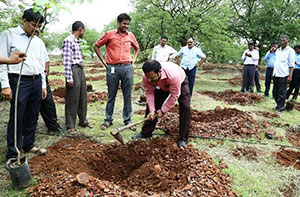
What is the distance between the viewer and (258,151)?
11.4 ft

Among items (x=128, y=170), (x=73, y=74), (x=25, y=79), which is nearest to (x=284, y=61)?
(x=128, y=170)

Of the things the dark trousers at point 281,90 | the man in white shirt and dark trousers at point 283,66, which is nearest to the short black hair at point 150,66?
the man in white shirt and dark trousers at point 283,66

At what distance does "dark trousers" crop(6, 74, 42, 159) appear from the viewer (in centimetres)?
261

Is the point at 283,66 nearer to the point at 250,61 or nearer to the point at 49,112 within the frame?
the point at 250,61

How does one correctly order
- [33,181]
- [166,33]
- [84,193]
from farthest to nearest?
[166,33] < [33,181] < [84,193]

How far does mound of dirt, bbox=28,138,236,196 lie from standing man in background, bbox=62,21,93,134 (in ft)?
1.82

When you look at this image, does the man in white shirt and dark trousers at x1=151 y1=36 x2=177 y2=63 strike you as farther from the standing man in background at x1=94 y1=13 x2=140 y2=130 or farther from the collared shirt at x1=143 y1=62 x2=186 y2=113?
the collared shirt at x1=143 y1=62 x2=186 y2=113

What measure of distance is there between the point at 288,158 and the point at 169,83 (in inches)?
88.8

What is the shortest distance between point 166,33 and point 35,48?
7956 mm

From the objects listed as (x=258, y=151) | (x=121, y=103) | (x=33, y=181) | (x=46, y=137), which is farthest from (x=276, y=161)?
(x=121, y=103)

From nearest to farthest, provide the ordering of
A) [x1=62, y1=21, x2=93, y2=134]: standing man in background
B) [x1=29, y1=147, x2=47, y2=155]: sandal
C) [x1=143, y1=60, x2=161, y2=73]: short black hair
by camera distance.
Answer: [x1=143, y1=60, x2=161, y2=73]: short black hair < [x1=29, y1=147, x2=47, y2=155]: sandal < [x1=62, y1=21, x2=93, y2=134]: standing man in background

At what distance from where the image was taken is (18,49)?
99.4 inches

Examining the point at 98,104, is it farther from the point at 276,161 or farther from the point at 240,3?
the point at 240,3

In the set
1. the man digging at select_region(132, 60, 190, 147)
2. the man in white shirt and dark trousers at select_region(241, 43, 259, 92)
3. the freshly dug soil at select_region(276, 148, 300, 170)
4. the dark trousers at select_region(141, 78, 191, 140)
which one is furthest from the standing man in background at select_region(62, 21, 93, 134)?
the man in white shirt and dark trousers at select_region(241, 43, 259, 92)
